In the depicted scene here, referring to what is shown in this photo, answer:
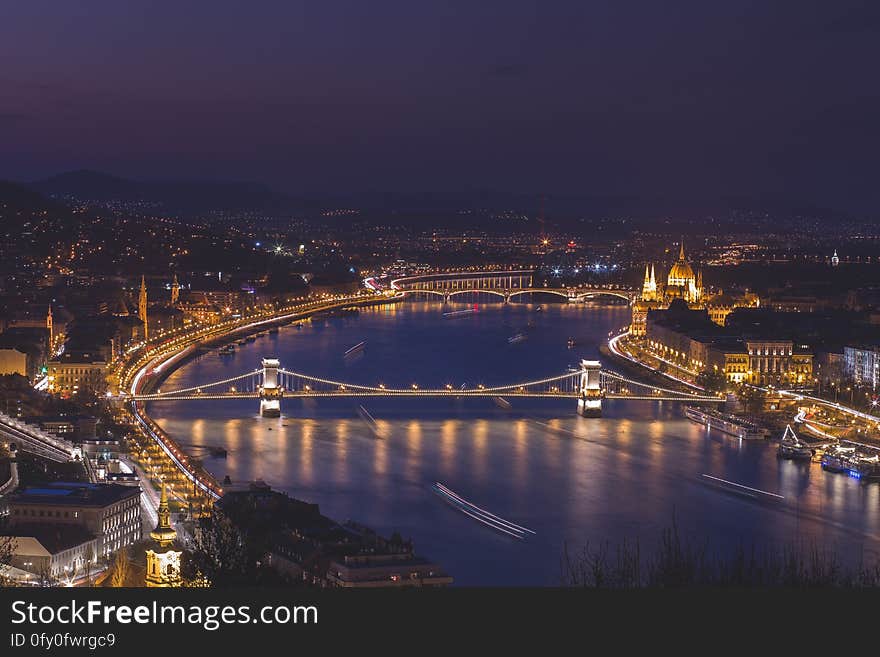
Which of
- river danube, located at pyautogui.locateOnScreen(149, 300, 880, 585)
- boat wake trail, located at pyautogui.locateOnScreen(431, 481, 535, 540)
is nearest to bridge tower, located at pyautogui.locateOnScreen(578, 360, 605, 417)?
river danube, located at pyautogui.locateOnScreen(149, 300, 880, 585)

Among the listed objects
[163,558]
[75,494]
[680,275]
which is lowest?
[75,494]

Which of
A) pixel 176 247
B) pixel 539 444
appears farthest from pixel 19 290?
pixel 539 444

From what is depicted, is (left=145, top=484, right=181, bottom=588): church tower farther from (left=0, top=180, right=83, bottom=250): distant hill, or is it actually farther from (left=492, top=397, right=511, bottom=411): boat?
(left=0, top=180, right=83, bottom=250): distant hill

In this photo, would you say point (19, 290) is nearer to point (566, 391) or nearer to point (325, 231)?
point (566, 391)

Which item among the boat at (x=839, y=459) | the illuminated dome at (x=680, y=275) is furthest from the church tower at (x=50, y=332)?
the illuminated dome at (x=680, y=275)

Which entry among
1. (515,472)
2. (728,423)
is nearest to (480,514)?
(515,472)

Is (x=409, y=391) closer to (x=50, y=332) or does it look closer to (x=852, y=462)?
(x=852, y=462)
